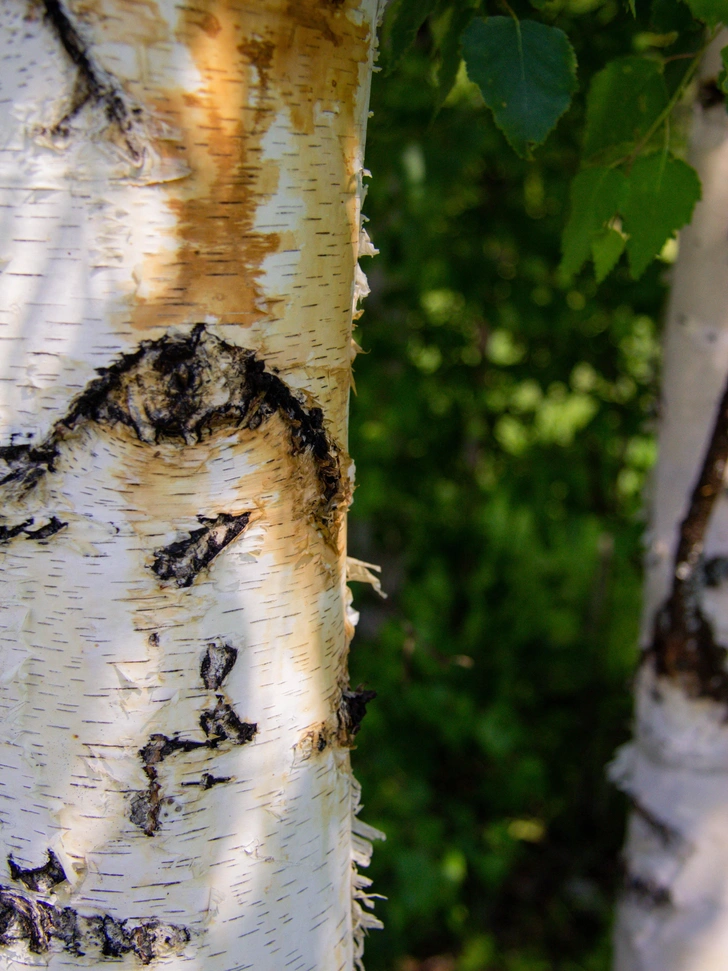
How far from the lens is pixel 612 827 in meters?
2.67

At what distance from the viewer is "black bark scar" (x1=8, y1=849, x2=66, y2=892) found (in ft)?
1.98

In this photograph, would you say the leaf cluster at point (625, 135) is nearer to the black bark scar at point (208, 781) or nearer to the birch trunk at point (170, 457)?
the birch trunk at point (170, 457)

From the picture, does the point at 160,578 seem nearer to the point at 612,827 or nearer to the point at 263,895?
the point at 263,895

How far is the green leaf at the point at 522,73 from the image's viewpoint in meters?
0.70

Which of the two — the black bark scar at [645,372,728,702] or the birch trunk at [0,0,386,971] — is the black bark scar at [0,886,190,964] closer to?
the birch trunk at [0,0,386,971]

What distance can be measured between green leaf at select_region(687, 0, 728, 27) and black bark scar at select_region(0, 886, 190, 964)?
0.87 metres

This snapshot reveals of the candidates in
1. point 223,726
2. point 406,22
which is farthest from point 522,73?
point 223,726

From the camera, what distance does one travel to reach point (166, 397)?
55 centimetres

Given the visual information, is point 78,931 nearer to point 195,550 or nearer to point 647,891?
point 195,550

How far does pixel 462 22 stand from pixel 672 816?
120cm

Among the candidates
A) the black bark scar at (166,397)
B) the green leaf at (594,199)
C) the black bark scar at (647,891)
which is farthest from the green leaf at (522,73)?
the black bark scar at (647,891)

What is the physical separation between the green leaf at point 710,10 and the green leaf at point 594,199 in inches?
7.6

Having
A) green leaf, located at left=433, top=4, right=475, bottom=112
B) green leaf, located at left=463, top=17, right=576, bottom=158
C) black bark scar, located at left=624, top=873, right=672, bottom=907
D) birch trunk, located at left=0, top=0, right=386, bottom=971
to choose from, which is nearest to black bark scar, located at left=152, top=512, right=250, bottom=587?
birch trunk, located at left=0, top=0, right=386, bottom=971

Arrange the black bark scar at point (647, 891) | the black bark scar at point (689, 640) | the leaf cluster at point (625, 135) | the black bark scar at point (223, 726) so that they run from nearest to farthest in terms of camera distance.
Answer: the black bark scar at point (223, 726) → the leaf cluster at point (625, 135) → the black bark scar at point (689, 640) → the black bark scar at point (647, 891)
